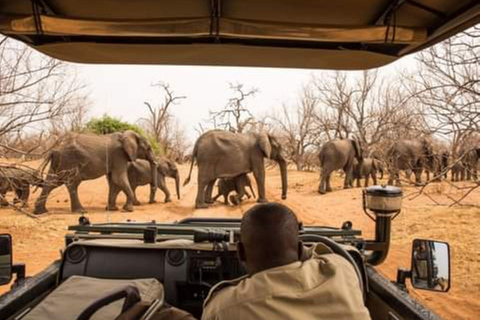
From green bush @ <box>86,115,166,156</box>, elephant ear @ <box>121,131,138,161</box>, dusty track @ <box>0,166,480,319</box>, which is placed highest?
green bush @ <box>86,115,166,156</box>

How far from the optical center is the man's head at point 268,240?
151 centimetres

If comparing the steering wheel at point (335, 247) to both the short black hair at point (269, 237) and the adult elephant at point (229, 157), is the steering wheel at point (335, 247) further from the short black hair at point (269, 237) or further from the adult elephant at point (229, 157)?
the adult elephant at point (229, 157)

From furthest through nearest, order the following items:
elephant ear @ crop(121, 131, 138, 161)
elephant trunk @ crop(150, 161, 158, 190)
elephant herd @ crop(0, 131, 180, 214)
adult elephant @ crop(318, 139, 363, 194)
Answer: adult elephant @ crop(318, 139, 363, 194)
elephant trunk @ crop(150, 161, 158, 190)
elephant ear @ crop(121, 131, 138, 161)
elephant herd @ crop(0, 131, 180, 214)

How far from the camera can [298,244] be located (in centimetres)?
159

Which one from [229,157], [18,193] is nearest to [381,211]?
[18,193]

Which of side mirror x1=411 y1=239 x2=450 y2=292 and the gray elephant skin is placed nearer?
side mirror x1=411 y1=239 x2=450 y2=292

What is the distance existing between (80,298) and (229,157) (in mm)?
13644

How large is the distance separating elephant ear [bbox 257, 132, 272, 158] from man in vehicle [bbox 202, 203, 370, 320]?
14.3m

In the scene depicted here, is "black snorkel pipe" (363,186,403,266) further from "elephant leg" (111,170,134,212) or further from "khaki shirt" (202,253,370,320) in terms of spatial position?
"elephant leg" (111,170,134,212)

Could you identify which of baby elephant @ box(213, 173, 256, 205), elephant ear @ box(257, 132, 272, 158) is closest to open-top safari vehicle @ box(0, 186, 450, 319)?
elephant ear @ box(257, 132, 272, 158)

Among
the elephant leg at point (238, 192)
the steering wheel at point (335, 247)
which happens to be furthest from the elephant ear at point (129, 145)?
the steering wheel at point (335, 247)

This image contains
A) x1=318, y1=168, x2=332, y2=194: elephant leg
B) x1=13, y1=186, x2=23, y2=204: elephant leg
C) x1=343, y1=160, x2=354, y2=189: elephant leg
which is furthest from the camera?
x1=343, y1=160, x2=354, y2=189: elephant leg

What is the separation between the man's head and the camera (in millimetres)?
1512

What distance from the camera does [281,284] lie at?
4.47ft
